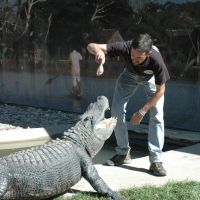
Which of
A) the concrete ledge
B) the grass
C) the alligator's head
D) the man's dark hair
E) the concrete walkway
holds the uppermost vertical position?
the man's dark hair

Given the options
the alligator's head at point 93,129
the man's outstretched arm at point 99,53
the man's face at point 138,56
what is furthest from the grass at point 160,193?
the man's face at point 138,56

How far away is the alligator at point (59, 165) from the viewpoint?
4.25 metres

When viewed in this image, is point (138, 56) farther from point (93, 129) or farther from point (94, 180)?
point (94, 180)

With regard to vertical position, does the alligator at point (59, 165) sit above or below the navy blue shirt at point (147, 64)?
below

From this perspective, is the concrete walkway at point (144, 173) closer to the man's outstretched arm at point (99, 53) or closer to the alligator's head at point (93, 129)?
the alligator's head at point (93, 129)

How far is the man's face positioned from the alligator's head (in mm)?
510

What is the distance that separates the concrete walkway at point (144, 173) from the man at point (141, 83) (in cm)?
13

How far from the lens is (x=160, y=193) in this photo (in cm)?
472

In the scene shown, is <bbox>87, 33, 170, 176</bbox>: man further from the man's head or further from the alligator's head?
the alligator's head

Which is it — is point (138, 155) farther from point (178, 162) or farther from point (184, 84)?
point (184, 84)

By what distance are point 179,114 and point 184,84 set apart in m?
0.55

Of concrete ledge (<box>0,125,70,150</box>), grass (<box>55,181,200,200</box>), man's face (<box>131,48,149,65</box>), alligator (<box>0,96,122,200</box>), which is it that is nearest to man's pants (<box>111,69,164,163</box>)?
man's face (<box>131,48,149,65</box>)

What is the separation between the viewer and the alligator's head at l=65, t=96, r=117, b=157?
4.81 m

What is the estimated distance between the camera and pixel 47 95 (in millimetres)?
12312
